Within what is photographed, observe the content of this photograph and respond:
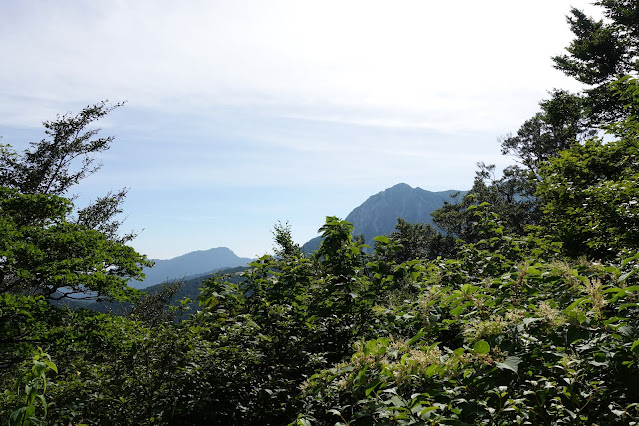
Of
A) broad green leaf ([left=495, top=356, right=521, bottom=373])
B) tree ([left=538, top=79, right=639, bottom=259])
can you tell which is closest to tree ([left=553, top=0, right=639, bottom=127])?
tree ([left=538, top=79, right=639, bottom=259])

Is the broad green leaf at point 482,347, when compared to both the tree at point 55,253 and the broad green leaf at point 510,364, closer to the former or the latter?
the broad green leaf at point 510,364

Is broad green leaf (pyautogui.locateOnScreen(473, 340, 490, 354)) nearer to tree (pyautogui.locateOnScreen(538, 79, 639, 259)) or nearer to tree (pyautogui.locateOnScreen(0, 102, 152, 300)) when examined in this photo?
tree (pyautogui.locateOnScreen(538, 79, 639, 259))

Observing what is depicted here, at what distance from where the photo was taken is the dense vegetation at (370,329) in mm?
1905

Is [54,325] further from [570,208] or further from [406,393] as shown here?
[570,208]

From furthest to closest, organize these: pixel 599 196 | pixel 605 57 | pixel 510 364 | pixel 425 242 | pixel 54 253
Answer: pixel 425 242
pixel 605 57
pixel 54 253
pixel 599 196
pixel 510 364

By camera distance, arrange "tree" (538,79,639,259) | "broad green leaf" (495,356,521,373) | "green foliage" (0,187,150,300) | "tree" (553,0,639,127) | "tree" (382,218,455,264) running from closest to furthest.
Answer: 1. "broad green leaf" (495,356,521,373)
2. "tree" (538,79,639,259)
3. "green foliage" (0,187,150,300)
4. "tree" (553,0,639,127)
5. "tree" (382,218,455,264)

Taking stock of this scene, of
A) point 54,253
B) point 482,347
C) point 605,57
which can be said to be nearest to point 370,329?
point 482,347

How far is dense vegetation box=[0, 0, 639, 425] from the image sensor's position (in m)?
1.91

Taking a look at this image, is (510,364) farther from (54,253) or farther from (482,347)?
(54,253)

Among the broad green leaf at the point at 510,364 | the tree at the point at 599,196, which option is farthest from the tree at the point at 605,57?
the broad green leaf at the point at 510,364

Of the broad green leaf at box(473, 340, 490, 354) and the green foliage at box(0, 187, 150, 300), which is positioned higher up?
the green foliage at box(0, 187, 150, 300)

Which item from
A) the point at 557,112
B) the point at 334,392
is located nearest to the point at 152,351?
the point at 334,392

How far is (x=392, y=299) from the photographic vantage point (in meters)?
4.96

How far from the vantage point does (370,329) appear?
4.45m
